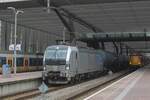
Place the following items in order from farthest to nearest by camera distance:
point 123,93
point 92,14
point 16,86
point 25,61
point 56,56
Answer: point 92,14 → point 25,61 → point 56,56 → point 16,86 → point 123,93

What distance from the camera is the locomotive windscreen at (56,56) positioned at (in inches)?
1223

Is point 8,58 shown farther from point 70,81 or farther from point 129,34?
point 129,34

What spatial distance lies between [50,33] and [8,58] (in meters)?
38.5

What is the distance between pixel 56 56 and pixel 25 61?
2061cm

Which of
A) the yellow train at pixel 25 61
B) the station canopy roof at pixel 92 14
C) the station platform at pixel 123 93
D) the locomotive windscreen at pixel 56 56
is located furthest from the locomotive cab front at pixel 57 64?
the station canopy roof at pixel 92 14

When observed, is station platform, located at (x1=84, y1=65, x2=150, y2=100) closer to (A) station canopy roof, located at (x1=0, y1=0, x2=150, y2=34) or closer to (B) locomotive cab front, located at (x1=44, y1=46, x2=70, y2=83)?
(B) locomotive cab front, located at (x1=44, y1=46, x2=70, y2=83)

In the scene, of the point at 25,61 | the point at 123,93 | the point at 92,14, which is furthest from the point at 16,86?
the point at 92,14

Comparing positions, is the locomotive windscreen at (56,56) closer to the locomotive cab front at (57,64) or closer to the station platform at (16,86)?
the locomotive cab front at (57,64)

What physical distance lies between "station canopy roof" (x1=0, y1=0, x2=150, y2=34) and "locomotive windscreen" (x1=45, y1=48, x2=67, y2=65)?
18.5 meters

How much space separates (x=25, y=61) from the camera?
51406mm

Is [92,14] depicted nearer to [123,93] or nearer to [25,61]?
[25,61]

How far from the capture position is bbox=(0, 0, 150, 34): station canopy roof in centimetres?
5012

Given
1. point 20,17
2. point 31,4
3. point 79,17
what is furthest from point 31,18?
point 31,4

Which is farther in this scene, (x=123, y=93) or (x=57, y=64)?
(x=57, y=64)
